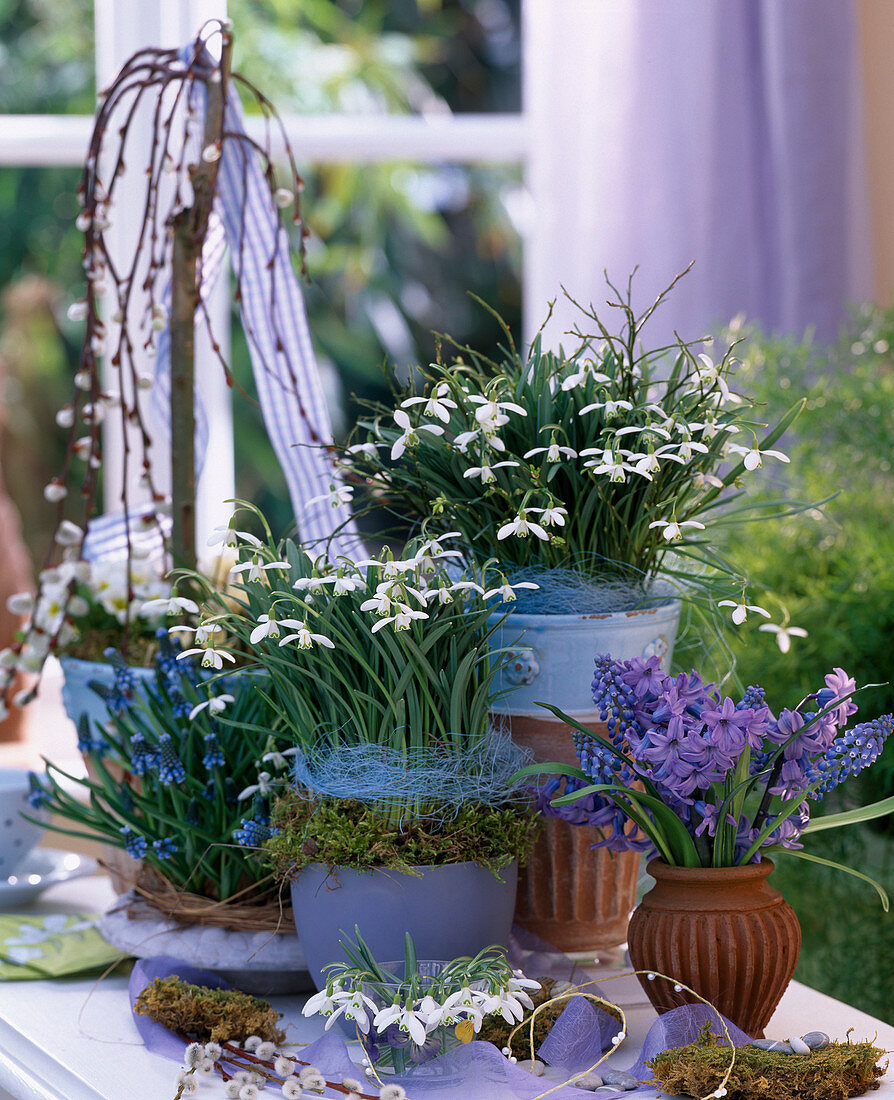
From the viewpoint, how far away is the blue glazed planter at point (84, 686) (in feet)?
2.71

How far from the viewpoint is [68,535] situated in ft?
2.93

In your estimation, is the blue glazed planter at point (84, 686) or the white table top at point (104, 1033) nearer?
the white table top at point (104, 1033)

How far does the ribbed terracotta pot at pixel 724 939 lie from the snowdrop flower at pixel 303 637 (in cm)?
20

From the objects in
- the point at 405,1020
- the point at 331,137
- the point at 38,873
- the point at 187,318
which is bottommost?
the point at 38,873

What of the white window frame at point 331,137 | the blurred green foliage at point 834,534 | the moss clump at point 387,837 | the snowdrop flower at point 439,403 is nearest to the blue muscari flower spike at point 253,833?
the moss clump at point 387,837

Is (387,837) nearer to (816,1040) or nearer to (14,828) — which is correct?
(816,1040)

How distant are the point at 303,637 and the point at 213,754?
0.18 meters

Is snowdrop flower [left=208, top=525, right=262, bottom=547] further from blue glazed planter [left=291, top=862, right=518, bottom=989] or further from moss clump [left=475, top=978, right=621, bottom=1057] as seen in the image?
moss clump [left=475, top=978, right=621, bottom=1057]

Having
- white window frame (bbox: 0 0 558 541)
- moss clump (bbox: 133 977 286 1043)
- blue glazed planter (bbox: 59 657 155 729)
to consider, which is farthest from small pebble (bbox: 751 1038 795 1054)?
white window frame (bbox: 0 0 558 541)

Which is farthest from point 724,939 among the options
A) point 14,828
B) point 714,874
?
point 14,828

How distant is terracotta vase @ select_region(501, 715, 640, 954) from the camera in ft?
2.28

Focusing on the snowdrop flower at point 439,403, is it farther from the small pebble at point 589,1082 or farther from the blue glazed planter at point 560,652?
the small pebble at point 589,1082

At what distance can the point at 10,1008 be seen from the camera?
27.3 inches

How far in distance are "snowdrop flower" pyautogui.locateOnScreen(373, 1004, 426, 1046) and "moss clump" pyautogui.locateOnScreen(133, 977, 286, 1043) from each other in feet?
0.36
